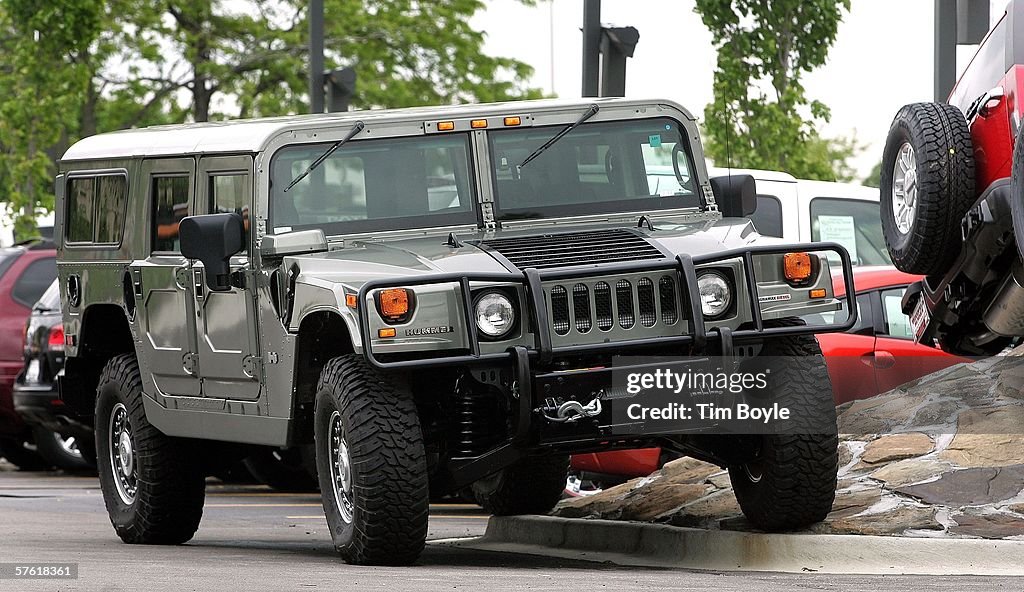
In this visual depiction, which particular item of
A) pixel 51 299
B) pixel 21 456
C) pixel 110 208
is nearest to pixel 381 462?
pixel 110 208

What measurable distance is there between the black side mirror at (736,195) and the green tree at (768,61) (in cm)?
635

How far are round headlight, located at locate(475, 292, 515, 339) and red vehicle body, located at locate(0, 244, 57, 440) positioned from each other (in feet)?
36.0

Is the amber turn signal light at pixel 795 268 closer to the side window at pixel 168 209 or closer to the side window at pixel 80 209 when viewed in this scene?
the side window at pixel 168 209

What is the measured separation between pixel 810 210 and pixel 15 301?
820cm

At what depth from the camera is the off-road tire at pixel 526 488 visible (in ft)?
35.7

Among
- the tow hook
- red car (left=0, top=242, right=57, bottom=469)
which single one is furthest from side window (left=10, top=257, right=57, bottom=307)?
the tow hook

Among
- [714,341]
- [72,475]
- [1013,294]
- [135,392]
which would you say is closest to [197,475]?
[135,392]

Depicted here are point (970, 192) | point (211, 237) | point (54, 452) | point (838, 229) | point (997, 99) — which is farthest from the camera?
point (54, 452)

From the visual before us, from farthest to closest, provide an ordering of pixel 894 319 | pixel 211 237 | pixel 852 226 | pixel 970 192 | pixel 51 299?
pixel 51 299 → pixel 852 226 → pixel 894 319 → pixel 211 237 → pixel 970 192

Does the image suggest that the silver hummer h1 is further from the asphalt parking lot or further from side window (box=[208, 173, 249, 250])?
the asphalt parking lot

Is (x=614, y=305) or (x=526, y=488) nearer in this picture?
(x=614, y=305)

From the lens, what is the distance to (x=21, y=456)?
19516 mm

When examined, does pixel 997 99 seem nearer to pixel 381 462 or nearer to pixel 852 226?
pixel 381 462

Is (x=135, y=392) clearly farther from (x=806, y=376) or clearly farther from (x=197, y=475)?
(x=806, y=376)
